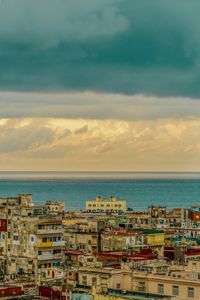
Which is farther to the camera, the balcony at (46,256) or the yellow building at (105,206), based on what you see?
the yellow building at (105,206)

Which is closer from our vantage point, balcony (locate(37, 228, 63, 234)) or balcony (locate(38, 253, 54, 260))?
balcony (locate(38, 253, 54, 260))

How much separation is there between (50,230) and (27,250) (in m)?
2.53

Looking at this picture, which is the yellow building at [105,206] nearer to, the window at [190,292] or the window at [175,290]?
the window at [175,290]

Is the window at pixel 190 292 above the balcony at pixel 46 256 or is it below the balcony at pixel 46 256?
below

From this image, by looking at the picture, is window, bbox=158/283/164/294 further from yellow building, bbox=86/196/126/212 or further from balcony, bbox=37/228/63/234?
yellow building, bbox=86/196/126/212

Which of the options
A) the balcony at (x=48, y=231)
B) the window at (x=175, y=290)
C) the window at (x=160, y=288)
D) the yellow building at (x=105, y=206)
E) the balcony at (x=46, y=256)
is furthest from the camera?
the yellow building at (x=105, y=206)

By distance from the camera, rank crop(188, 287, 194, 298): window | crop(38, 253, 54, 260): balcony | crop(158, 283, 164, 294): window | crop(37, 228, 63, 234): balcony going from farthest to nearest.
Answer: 1. crop(37, 228, 63, 234): balcony
2. crop(38, 253, 54, 260): balcony
3. crop(158, 283, 164, 294): window
4. crop(188, 287, 194, 298): window

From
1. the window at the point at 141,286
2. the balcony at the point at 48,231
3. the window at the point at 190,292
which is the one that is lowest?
the window at the point at 190,292

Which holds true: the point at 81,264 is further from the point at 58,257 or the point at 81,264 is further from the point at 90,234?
the point at 90,234

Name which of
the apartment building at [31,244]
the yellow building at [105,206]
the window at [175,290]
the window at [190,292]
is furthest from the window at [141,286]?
the yellow building at [105,206]

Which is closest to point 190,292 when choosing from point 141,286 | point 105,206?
point 141,286

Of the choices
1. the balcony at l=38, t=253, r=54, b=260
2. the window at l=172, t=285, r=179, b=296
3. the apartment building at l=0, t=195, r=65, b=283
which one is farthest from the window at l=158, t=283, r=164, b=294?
the balcony at l=38, t=253, r=54, b=260

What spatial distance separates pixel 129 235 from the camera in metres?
77.7

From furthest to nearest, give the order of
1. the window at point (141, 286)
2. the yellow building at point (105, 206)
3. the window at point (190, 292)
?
the yellow building at point (105, 206) → the window at point (141, 286) → the window at point (190, 292)
